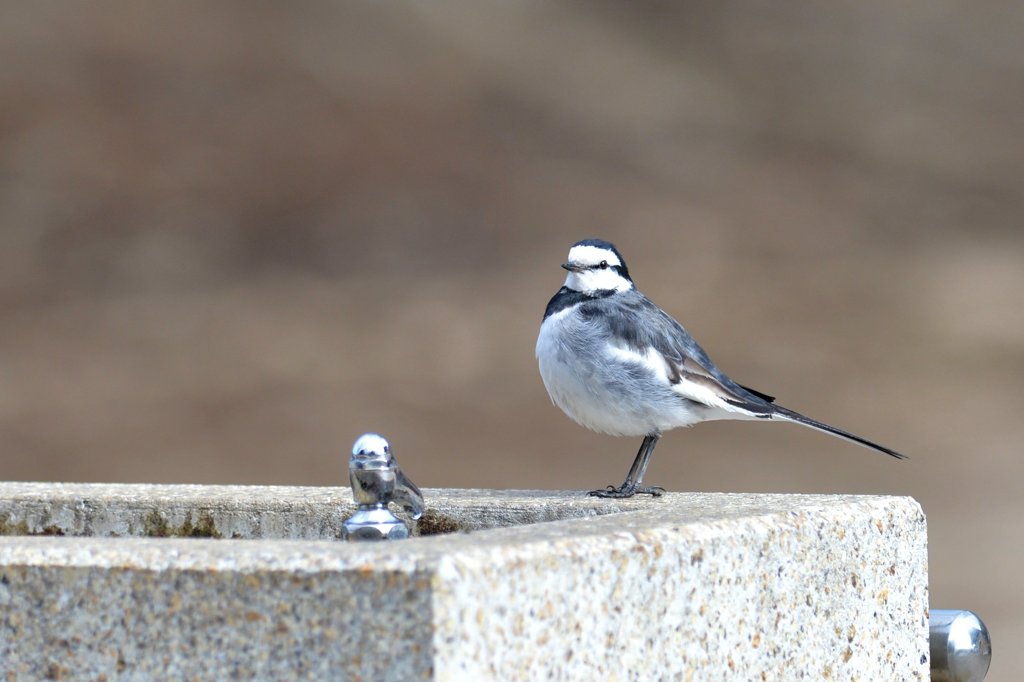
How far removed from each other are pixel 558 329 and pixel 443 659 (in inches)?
63.2

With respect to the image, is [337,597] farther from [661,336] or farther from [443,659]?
[661,336]

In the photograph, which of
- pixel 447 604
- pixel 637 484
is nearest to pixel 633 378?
pixel 637 484

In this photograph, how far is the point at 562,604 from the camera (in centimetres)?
159

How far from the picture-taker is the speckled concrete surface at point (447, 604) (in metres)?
1.46

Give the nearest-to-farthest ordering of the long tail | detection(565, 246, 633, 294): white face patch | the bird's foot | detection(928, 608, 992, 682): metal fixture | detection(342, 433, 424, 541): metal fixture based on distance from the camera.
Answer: detection(342, 433, 424, 541): metal fixture → detection(928, 608, 992, 682): metal fixture → the bird's foot → the long tail → detection(565, 246, 633, 294): white face patch

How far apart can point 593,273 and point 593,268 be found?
11 millimetres

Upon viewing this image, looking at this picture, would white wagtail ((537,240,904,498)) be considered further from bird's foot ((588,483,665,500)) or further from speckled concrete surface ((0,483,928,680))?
speckled concrete surface ((0,483,928,680))

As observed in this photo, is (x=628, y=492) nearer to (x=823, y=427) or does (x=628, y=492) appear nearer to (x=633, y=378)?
(x=633, y=378)

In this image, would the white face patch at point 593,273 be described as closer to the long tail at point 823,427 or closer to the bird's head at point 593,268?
the bird's head at point 593,268

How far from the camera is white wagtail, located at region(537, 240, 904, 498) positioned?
292 cm

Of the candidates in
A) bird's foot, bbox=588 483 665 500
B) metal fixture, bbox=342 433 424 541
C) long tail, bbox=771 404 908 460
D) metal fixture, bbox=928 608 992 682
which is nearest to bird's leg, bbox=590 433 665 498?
bird's foot, bbox=588 483 665 500

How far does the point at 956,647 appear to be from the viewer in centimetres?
237

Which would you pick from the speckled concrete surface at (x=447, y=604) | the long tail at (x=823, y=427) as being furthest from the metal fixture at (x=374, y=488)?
the long tail at (x=823, y=427)

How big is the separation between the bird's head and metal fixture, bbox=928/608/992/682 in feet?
3.51
